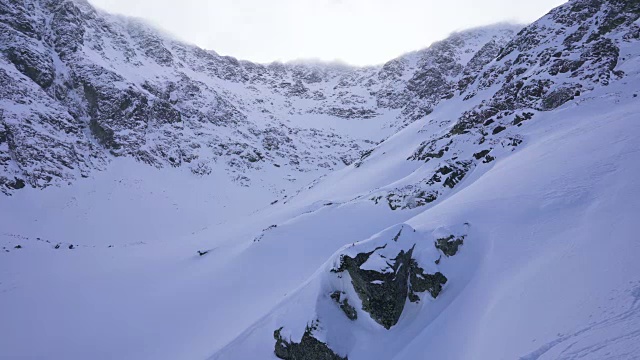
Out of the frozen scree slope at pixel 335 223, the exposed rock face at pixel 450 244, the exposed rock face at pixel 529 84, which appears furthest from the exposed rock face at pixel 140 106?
the exposed rock face at pixel 450 244

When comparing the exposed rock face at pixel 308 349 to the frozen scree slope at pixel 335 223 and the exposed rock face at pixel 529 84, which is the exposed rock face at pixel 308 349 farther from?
the exposed rock face at pixel 529 84

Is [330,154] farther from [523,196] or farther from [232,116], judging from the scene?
[523,196]

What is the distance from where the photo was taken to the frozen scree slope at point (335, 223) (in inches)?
318

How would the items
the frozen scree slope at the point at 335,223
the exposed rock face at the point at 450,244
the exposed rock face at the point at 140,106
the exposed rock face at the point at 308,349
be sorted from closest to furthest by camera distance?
the frozen scree slope at the point at 335,223 < the exposed rock face at the point at 308,349 < the exposed rock face at the point at 450,244 < the exposed rock face at the point at 140,106

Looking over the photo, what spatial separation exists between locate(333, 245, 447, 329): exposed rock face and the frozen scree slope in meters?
0.05

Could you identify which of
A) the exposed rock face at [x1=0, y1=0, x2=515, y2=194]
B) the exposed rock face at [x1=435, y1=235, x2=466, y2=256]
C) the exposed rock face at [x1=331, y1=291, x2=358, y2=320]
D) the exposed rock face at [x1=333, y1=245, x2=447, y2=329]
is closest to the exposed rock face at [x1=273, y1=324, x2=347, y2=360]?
the exposed rock face at [x1=331, y1=291, x2=358, y2=320]

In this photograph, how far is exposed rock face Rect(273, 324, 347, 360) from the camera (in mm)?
9117

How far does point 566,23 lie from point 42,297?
51801 mm

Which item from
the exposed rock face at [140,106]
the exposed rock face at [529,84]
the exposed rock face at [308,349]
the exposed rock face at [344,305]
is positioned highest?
the exposed rock face at [140,106]

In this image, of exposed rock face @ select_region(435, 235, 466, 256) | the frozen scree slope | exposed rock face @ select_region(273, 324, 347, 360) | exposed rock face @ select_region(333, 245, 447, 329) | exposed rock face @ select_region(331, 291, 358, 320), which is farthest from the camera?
exposed rock face @ select_region(435, 235, 466, 256)

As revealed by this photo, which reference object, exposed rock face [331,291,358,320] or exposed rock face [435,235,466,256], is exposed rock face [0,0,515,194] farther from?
exposed rock face [435,235,466,256]

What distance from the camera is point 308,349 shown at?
9.25m

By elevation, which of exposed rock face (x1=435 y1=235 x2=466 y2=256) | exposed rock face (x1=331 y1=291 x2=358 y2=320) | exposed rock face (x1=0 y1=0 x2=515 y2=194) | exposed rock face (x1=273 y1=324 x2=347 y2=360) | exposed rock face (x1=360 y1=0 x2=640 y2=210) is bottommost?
exposed rock face (x1=273 y1=324 x2=347 y2=360)

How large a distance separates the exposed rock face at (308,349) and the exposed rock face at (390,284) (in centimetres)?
157
